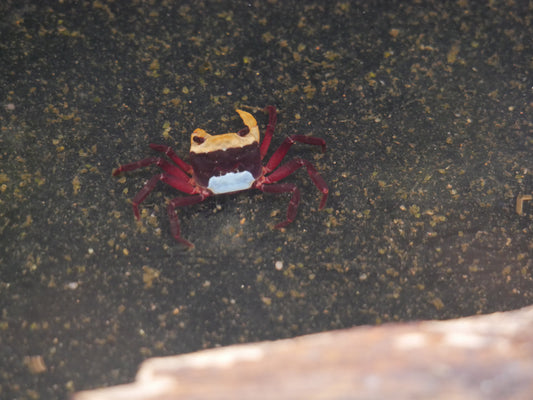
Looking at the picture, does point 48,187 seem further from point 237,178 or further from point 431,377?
point 431,377

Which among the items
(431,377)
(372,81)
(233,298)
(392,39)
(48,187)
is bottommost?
(233,298)

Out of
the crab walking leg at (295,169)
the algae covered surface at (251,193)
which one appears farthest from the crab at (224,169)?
the algae covered surface at (251,193)

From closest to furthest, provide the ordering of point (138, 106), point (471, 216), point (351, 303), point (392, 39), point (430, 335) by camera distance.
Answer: point (430, 335) → point (351, 303) → point (471, 216) → point (138, 106) → point (392, 39)

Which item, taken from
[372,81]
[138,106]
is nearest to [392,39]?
[372,81]

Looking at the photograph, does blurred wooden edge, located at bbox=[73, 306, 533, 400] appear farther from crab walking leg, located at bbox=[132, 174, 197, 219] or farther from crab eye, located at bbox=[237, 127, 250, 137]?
crab eye, located at bbox=[237, 127, 250, 137]

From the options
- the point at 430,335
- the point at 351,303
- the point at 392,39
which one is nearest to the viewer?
the point at 430,335

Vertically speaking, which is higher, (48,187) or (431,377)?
(431,377)

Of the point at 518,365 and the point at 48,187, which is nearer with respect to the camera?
the point at 518,365

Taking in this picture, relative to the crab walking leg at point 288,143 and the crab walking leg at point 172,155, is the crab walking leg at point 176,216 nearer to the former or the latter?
the crab walking leg at point 172,155
